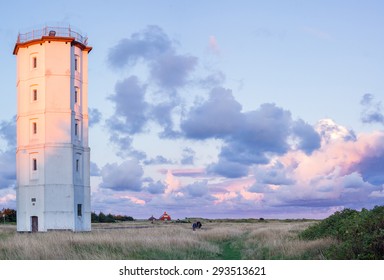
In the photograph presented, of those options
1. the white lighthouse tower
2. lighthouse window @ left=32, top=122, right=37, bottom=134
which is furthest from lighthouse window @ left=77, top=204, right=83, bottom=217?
lighthouse window @ left=32, top=122, right=37, bottom=134

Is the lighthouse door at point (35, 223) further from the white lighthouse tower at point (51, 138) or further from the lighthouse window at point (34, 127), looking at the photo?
the lighthouse window at point (34, 127)

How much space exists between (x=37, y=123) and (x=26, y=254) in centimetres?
3073

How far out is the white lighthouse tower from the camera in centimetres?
4753

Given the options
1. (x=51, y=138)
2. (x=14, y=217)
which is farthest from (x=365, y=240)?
(x=14, y=217)

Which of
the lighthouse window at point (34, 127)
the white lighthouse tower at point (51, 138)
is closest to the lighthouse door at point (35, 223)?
the white lighthouse tower at point (51, 138)

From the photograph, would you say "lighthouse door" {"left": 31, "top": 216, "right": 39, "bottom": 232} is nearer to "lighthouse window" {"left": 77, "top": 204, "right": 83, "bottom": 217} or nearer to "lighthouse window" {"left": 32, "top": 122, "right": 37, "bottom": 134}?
"lighthouse window" {"left": 77, "top": 204, "right": 83, "bottom": 217}

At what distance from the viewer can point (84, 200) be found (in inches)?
1959

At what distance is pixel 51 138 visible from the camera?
157 feet

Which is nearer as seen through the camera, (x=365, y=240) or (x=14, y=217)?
(x=365, y=240)

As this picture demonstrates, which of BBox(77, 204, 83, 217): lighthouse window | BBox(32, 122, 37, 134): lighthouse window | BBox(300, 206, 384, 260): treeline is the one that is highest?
BBox(32, 122, 37, 134): lighthouse window

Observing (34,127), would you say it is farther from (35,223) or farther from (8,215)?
(8,215)

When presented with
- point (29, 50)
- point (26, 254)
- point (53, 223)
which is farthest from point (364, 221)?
point (29, 50)
